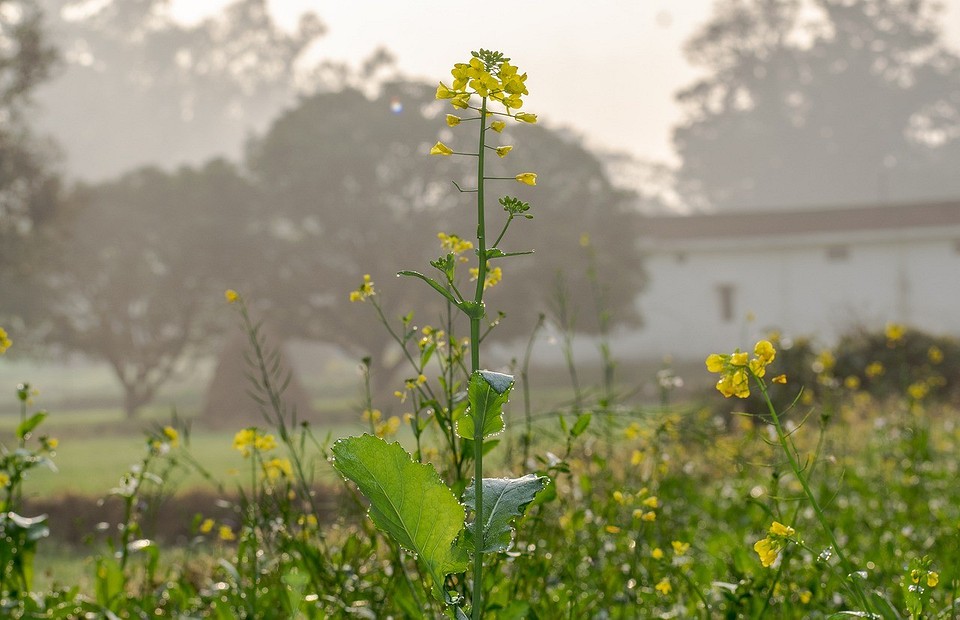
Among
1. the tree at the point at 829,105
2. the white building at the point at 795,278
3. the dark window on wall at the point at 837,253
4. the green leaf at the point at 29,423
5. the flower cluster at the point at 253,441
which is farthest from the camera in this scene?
the tree at the point at 829,105

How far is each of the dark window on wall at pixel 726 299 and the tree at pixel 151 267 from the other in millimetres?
11823

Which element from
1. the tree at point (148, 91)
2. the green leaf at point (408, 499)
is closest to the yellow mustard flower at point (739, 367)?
the green leaf at point (408, 499)

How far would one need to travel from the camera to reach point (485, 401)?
1385 mm

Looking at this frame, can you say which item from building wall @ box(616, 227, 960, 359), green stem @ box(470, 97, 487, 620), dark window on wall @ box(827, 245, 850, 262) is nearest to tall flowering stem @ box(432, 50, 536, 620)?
green stem @ box(470, 97, 487, 620)

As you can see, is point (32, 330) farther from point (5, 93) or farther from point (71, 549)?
point (71, 549)

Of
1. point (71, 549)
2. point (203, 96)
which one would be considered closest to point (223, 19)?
point (203, 96)

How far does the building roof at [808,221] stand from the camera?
2547cm

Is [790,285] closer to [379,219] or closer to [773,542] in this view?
[379,219]

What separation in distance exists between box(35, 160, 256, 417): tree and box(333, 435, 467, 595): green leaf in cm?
1855

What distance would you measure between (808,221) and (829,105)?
17.9 metres

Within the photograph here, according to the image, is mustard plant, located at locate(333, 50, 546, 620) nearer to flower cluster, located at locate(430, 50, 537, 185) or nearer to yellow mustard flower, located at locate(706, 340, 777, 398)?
flower cluster, located at locate(430, 50, 537, 185)

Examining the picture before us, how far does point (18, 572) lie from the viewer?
276 cm

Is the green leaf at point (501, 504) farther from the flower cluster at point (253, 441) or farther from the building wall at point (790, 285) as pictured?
the building wall at point (790, 285)

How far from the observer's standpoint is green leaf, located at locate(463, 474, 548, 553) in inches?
57.1
